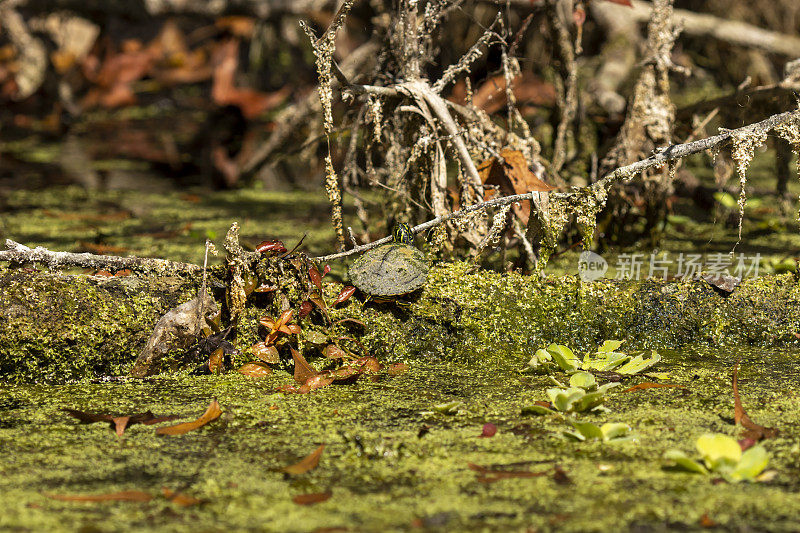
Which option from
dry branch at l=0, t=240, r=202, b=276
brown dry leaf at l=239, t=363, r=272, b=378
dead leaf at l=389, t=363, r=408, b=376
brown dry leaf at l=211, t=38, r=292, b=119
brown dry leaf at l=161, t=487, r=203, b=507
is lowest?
brown dry leaf at l=161, t=487, r=203, b=507

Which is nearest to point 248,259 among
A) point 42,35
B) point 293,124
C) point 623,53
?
point 293,124

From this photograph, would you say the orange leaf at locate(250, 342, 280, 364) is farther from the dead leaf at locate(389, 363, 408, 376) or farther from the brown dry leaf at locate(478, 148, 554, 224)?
the brown dry leaf at locate(478, 148, 554, 224)

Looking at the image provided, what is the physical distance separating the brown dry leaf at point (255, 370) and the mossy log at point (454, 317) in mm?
73

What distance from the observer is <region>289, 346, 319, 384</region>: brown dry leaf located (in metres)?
1.80

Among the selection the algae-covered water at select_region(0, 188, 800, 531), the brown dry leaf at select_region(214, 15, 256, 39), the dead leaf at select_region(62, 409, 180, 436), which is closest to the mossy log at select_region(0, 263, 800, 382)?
the algae-covered water at select_region(0, 188, 800, 531)

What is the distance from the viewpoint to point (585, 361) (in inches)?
72.4

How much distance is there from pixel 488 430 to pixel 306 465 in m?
0.34

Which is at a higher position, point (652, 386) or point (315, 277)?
point (315, 277)

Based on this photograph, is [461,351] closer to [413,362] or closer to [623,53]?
[413,362]

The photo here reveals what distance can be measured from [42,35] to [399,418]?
19.2 feet

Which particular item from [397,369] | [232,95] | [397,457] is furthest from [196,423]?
[232,95]

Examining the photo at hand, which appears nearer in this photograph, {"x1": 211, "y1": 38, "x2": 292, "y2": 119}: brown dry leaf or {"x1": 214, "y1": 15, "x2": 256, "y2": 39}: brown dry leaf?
{"x1": 211, "y1": 38, "x2": 292, "y2": 119}: brown dry leaf

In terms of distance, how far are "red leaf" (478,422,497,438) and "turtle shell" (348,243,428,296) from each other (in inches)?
19.7

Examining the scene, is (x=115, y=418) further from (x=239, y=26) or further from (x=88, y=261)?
(x=239, y=26)
